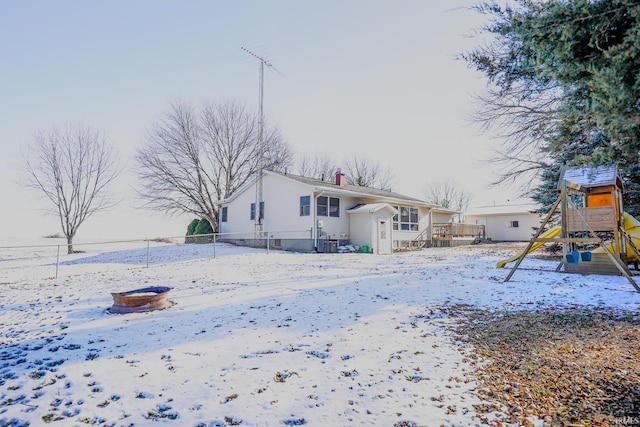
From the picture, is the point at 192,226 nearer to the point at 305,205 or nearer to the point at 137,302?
the point at 305,205

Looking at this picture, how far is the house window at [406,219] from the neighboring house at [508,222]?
48.2ft

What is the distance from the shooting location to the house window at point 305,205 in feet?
56.5

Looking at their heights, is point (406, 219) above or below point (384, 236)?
above

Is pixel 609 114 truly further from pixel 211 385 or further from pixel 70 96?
pixel 70 96

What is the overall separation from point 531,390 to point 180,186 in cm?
2606

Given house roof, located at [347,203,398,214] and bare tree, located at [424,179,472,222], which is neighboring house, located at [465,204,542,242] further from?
house roof, located at [347,203,398,214]

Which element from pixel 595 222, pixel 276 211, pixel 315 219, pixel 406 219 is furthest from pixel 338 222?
pixel 595 222

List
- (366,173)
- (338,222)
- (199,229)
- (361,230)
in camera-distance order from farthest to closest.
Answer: (366,173)
(199,229)
(338,222)
(361,230)

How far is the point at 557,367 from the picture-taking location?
3207 millimetres

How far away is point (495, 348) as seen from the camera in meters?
3.75

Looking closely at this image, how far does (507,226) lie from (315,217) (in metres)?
25.2

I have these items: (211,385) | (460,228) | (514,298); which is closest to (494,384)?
(211,385)

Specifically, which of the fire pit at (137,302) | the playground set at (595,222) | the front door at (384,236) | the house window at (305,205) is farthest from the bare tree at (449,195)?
the fire pit at (137,302)

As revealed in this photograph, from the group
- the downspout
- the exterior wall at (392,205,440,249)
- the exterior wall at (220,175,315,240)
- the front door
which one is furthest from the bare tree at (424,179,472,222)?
the downspout
